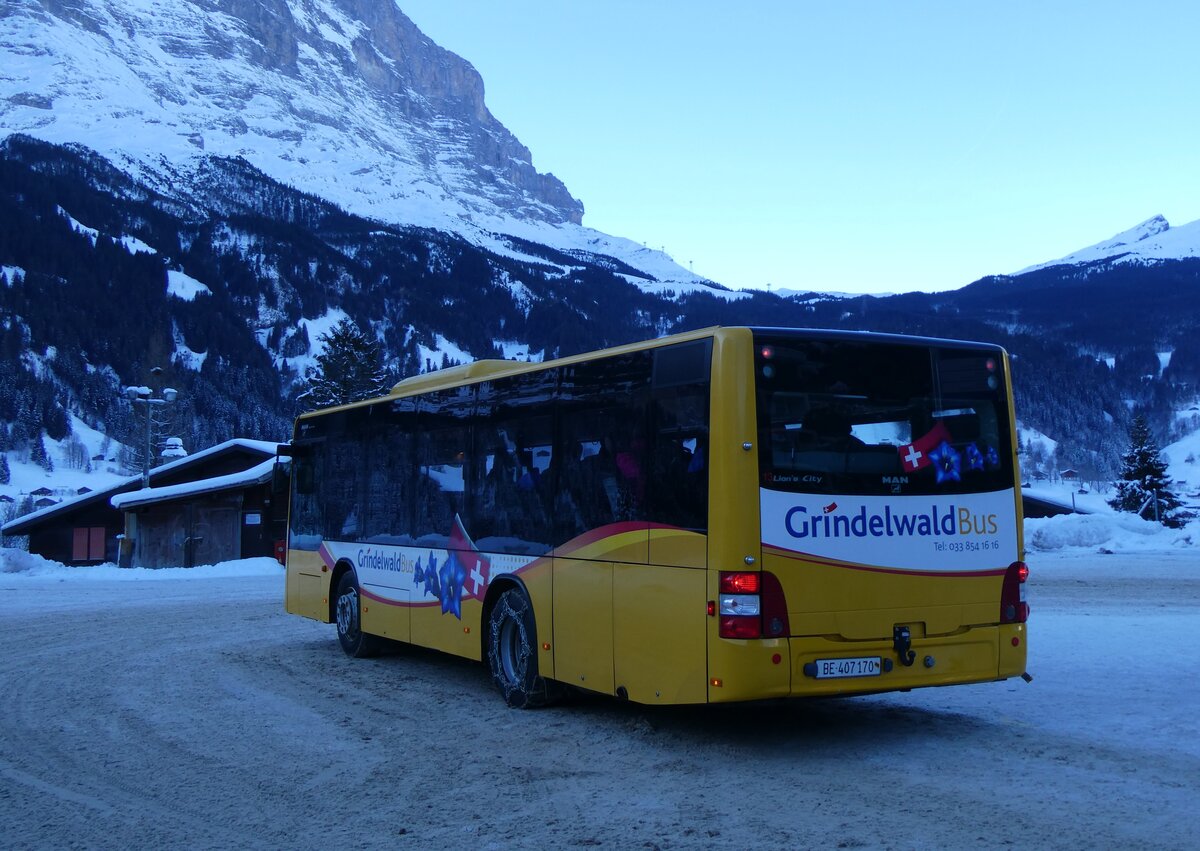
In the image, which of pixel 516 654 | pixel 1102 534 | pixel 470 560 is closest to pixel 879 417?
pixel 516 654

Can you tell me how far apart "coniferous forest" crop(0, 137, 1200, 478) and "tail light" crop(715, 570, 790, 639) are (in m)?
88.8

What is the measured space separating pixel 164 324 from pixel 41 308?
39.0 ft

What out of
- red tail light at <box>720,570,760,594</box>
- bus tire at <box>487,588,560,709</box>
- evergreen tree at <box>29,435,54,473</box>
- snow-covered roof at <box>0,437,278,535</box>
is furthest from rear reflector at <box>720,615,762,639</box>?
evergreen tree at <box>29,435,54,473</box>

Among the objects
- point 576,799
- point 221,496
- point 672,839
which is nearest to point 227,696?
point 576,799

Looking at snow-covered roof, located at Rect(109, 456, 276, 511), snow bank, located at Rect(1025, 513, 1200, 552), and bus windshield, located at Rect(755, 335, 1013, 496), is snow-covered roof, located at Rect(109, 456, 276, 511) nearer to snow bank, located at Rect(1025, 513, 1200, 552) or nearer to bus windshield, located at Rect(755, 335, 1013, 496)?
snow bank, located at Rect(1025, 513, 1200, 552)

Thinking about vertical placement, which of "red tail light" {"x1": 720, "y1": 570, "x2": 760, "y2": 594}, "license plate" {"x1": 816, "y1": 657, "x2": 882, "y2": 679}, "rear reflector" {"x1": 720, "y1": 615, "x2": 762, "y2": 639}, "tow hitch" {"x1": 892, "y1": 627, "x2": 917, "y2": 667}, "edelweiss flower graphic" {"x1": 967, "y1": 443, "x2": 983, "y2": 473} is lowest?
"license plate" {"x1": 816, "y1": 657, "x2": 882, "y2": 679}

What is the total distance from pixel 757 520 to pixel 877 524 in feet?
2.98

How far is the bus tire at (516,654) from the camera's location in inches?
362

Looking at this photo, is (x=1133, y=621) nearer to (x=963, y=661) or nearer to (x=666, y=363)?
(x=963, y=661)

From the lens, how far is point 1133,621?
13.9 m

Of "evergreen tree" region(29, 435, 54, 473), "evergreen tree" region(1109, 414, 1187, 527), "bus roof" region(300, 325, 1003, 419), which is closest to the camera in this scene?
"bus roof" region(300, 325, 1003, 419)

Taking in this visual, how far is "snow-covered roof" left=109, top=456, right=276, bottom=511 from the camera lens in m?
34.9

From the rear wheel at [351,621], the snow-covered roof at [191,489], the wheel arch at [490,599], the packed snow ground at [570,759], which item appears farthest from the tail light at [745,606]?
the snow-covered roof at [191,489]

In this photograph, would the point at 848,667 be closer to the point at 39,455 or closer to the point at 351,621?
the point at 351,621
